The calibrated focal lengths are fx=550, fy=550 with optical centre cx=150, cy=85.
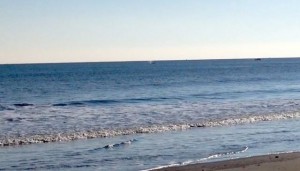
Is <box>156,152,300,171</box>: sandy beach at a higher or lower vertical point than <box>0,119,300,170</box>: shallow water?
higher

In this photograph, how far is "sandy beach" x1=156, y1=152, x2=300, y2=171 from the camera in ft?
48.3

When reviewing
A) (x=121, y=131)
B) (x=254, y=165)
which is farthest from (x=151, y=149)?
(x=121, y=131)

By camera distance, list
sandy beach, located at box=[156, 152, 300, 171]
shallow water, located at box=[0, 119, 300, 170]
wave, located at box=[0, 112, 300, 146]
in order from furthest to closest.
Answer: wave, located at box=[0, 112, 300, 146]
shallow water, located at box=[0, 119, 300, 170]
sandy beach, located at box=[156, 152, 300, 171]

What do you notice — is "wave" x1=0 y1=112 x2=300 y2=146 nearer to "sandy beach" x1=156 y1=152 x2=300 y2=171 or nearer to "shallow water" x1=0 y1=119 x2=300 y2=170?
"shallow water" x1=0 y1=119 x2=300 y2=170

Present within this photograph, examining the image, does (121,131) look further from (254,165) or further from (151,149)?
(254,165)

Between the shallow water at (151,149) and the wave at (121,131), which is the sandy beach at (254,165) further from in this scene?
the wave at (121,131)

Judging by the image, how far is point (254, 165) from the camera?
15172 mm

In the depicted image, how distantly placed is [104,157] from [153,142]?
3388 mm

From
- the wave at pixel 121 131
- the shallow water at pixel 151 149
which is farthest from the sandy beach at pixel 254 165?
the wave at pixel 121 131

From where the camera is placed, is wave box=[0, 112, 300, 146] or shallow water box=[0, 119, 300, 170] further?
wave box=[0, 112, 300, 146]

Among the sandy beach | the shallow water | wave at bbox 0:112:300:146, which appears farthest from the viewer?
wave at bbox 0:112:300:146

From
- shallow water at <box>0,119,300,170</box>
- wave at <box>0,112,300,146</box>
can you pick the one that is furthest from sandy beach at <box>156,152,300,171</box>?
wave at <box>0,112,300,146</box>

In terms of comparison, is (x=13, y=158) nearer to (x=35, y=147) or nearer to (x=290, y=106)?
(x=35, y=147)

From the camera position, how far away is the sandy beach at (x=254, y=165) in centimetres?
1474
